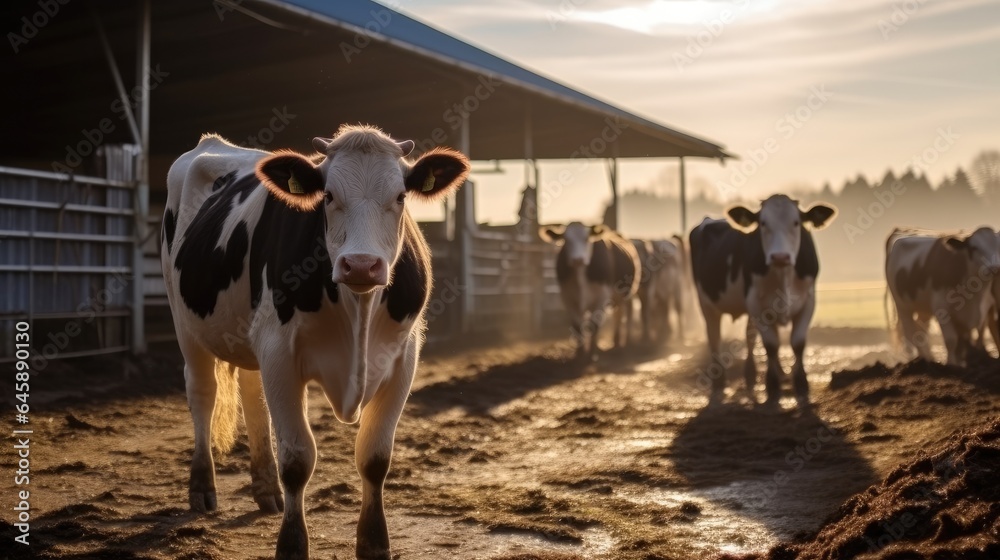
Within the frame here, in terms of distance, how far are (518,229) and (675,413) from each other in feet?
45.8

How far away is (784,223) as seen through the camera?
10422 millimetres

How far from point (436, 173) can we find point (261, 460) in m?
1.97

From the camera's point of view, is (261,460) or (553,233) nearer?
(261,460)

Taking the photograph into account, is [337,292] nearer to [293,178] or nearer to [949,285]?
[293,178]

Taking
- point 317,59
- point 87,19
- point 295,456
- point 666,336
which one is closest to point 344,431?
point 295,456

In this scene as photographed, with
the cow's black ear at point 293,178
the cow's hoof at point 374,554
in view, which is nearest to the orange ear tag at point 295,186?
the cow's black ear at point 293,178

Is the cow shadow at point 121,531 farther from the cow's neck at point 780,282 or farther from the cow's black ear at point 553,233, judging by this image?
the cow's black ear at point 553,233

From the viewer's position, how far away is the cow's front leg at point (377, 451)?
15.1ft

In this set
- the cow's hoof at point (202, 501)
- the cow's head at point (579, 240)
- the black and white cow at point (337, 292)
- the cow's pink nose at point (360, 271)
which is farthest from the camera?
the cow's head at point (579, 240)

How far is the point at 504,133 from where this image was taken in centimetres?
2428

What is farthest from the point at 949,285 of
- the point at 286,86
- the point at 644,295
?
the point at 286,86

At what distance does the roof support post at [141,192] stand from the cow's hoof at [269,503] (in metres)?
6.77

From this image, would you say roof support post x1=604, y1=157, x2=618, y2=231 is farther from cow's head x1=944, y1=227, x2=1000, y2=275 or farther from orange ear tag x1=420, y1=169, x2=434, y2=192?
orange ear tag x1=420, y1=169, x2=434, y2=192

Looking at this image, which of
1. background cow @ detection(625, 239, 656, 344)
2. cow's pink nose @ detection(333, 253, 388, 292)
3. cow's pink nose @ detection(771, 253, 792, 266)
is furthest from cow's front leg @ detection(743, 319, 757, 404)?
background cow @ detection(625, 239, 656, 344)
